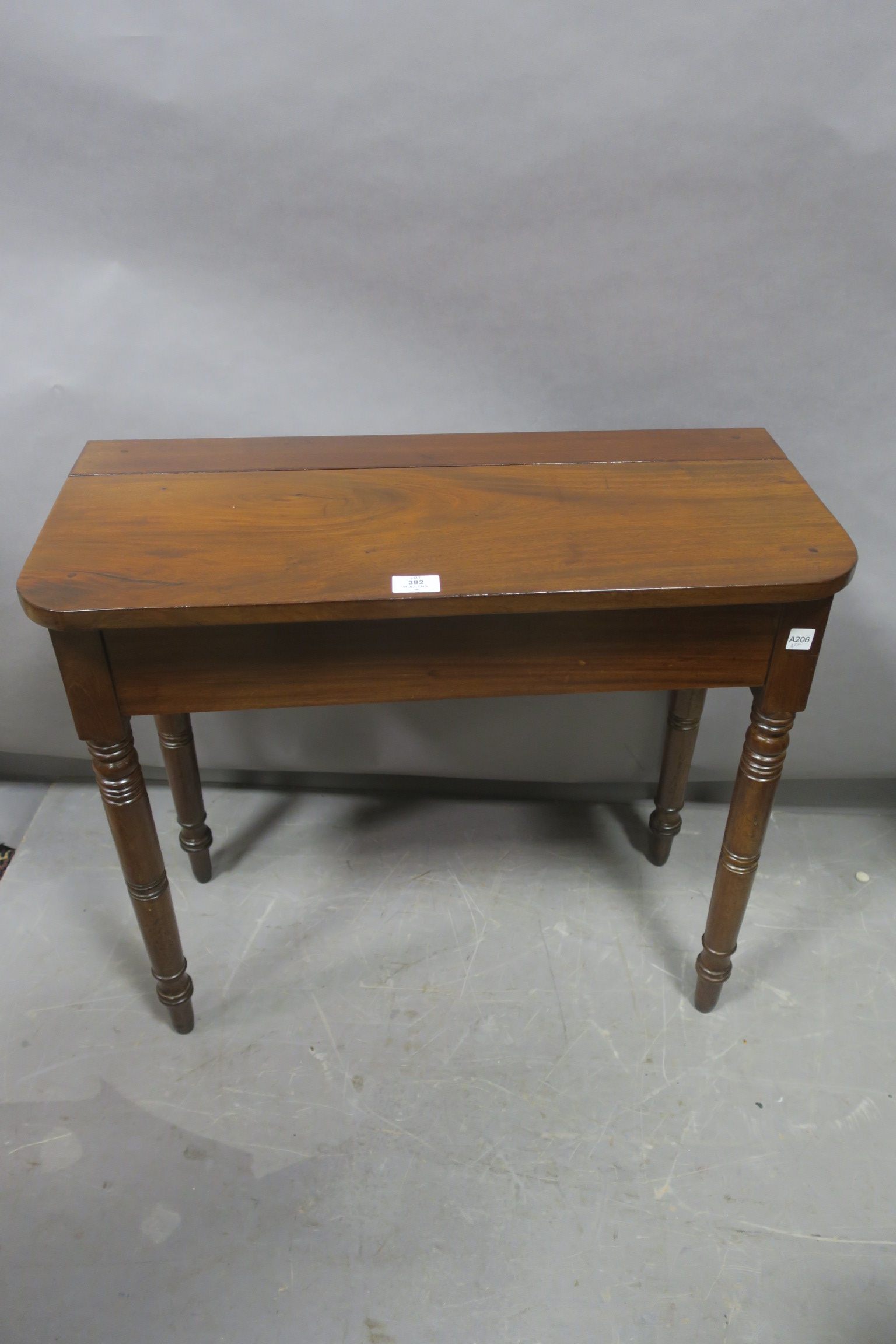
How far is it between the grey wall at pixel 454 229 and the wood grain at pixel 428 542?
16.0 inches

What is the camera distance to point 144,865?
1.58 m

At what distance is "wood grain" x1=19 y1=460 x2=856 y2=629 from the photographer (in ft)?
4.22

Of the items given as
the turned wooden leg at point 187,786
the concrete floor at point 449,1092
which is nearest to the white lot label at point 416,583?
Result: the turned wooden leg at point 187,786

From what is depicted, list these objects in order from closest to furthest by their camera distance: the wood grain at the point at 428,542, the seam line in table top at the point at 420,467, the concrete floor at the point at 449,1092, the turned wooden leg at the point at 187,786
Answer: the wood grain at the point at 428,542 < the concrete floor at the point at 449,1092 < the seam line in table top at the point at 420,467 < the turned wooden leg at the point at 187,786

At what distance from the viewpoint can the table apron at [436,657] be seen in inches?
53.8

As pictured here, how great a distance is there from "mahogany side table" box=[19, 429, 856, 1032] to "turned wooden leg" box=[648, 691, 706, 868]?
387mm

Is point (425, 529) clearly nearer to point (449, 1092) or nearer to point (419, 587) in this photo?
point (419, 587)

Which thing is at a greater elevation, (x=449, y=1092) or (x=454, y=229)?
(x=454, y=229)

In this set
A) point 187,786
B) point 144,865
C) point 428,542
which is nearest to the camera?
point 428,542

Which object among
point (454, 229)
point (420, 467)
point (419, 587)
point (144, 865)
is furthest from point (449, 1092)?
point (454, 229)

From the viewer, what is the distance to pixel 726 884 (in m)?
1.69

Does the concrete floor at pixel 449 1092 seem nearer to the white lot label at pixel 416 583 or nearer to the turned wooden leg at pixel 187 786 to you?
the turned wooden leg at pixel 187 786

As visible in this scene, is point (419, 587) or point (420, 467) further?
point (420, 467)

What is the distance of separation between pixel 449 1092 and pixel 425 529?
0.99m
